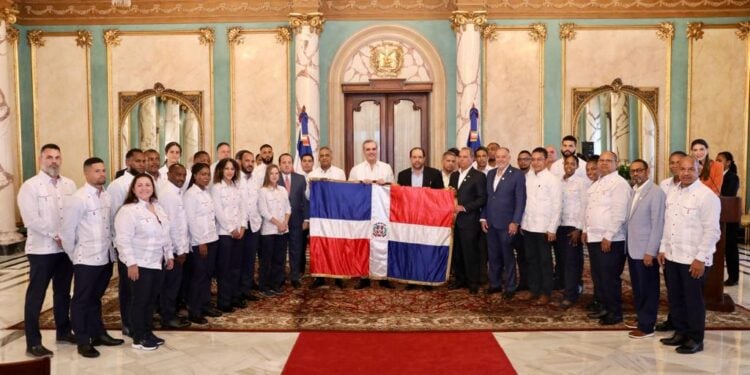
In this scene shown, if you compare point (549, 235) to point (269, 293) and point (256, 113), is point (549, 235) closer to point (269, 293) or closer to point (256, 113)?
point (269, 293)

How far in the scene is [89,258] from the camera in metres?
4.47

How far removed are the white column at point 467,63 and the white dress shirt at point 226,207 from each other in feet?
18.1

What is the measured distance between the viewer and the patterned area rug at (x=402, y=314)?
17.5 feet

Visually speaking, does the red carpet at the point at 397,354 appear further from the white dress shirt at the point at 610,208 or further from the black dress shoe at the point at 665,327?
the black dress shoe at the point at 665,327

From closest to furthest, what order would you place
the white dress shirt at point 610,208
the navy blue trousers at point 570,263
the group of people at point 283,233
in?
the group of people at point 283,233, the white dress shirt at point 610,208, the navy blue trousers at point 570,263

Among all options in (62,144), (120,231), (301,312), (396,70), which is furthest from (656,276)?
(62,144)

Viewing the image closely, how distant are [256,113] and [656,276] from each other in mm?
7771

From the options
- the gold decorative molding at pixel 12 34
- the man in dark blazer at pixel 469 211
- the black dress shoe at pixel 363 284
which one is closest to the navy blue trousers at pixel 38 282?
the black dress shoe at pixel 363 284

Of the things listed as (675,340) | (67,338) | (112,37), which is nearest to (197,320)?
(67,338)

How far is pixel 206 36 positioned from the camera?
1091 cm

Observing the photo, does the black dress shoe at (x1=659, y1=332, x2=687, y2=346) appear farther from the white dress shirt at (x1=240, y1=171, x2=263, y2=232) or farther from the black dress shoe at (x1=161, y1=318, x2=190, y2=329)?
the black dress shoe at (x1=161, y1=318, x2=190, y2=329)

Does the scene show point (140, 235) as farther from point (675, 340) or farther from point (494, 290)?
point (675, 340)

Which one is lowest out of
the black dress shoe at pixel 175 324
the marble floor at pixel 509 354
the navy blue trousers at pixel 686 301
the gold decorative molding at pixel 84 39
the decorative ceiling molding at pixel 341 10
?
the marble floor at pixel 509 354

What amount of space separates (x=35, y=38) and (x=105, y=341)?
8.33m
